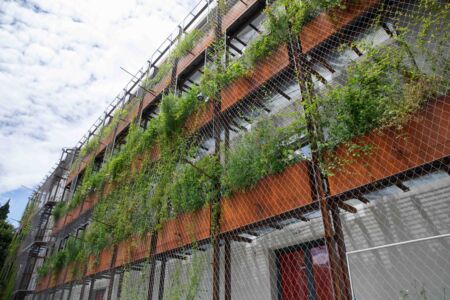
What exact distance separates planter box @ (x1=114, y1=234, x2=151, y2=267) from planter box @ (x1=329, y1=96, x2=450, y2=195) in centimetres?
428

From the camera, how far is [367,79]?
3496 millimetres

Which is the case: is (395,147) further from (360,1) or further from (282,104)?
(282,104)

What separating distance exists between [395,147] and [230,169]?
2.34 metres

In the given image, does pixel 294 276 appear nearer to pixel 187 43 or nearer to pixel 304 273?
pixel 304 273

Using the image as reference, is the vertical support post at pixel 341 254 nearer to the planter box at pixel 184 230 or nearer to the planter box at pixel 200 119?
the planter box at pixel 184 230

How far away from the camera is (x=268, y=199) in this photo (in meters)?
4.14

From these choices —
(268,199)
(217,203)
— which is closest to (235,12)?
(217,203)

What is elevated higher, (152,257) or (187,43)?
(187,43)

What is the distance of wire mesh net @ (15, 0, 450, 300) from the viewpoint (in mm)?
3211

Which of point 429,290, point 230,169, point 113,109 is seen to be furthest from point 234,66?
point 113,109

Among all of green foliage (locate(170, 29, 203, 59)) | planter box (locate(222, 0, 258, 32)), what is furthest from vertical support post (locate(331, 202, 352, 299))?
green foliage (locate(170, 29, 203, 59))

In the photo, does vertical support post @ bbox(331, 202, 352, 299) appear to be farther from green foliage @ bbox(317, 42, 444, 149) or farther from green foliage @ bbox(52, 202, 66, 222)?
green foliage @ bbox(52, 202, 66, 222)

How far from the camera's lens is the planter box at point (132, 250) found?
6352mm

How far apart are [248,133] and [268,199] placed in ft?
3.86
